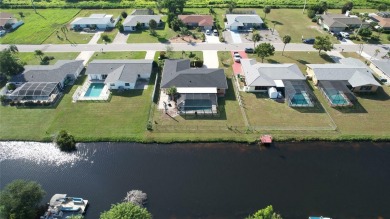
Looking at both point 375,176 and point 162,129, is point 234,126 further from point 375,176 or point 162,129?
point 375,176

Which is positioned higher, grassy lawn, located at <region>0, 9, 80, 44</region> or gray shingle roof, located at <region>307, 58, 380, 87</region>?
grassy lawn, located at <region>0, 9, 80, 44</region>

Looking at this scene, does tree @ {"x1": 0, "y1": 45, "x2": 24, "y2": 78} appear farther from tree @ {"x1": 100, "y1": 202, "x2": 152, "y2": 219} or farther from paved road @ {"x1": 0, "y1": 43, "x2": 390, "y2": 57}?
tree @ {"x1": 100, "y1": 202, "x2": 152, "y2": 219}

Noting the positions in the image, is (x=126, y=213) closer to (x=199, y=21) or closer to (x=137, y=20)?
(x=199, y=21)

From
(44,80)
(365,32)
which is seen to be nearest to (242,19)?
(365,32)

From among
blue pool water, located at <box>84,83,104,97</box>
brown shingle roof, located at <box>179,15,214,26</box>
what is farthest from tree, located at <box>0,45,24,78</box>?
brown shingle roof, located at <box>179,15,214,26</box>

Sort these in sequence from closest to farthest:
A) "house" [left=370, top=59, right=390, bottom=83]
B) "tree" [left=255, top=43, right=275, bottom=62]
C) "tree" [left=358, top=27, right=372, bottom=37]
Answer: "house" [left=370, top=59, right=390, bottom=83]
"tree" [left=255, top=43, right=275, bottom=62]
"tree" [left=358, top=27, right=372, bottom=37]

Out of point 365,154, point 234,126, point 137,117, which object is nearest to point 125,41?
point 137,117
